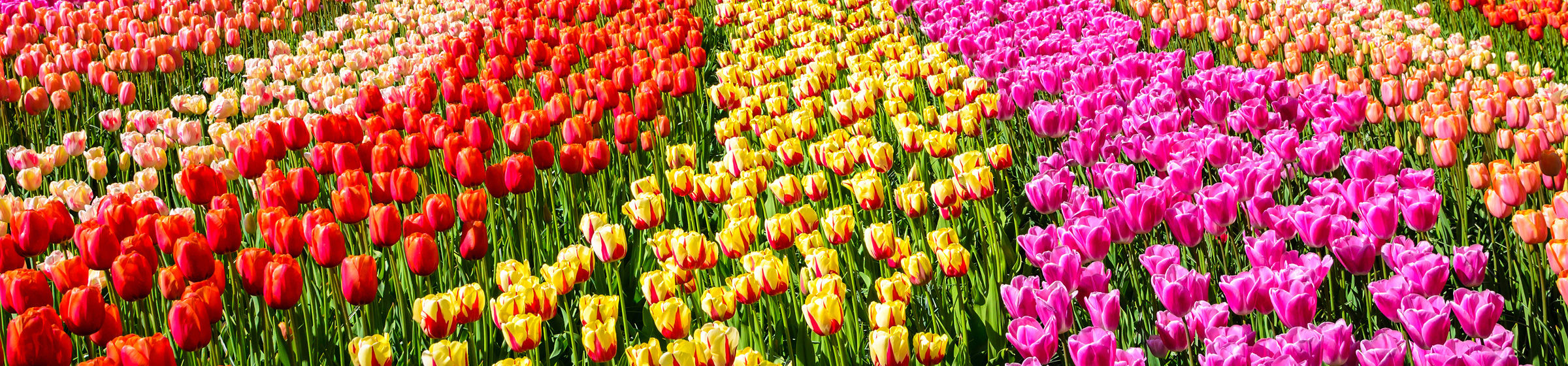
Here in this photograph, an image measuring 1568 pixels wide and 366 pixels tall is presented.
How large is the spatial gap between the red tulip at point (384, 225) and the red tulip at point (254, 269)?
1.00ft

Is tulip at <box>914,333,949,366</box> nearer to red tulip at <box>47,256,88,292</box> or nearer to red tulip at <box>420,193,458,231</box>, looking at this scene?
red tulip at <box>420,193,458,231</box>

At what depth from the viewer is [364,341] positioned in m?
2.23

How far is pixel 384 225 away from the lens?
280 centimetres

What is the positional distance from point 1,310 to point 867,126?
258 centimetres

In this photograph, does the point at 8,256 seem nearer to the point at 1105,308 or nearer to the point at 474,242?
the point at 474,242

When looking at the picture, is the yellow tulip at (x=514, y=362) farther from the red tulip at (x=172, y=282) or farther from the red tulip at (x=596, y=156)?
the red tulip at (x=596, y=156)

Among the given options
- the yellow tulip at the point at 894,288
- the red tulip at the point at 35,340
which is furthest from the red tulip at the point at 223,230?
the yellow tulip at the point at 894,288

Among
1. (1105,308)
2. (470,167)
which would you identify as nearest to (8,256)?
(470,167)

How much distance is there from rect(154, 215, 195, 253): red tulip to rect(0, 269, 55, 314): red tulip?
30 cm

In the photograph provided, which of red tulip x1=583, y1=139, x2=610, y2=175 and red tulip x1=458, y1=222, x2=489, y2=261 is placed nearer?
red tulip x1=458, y1=222, x2=489, y2=261

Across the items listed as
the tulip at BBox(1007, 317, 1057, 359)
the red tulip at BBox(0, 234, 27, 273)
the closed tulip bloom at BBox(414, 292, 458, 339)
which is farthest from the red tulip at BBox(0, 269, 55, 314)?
the tulip at BBox(1007, 317, 1057, 359)

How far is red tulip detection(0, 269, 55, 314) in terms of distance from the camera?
7.88ft

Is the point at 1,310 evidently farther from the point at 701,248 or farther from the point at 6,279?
the point at 701,248

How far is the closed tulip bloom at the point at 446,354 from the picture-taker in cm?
217
